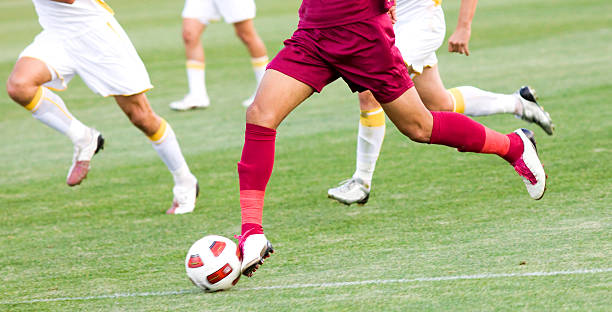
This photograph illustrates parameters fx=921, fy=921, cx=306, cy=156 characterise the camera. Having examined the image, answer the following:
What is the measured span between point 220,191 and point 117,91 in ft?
3.87

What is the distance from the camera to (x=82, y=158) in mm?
6465

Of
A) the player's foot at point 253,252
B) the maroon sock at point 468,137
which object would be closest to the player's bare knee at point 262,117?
the player's foot at point 253,252

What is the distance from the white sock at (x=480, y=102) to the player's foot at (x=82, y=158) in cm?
253

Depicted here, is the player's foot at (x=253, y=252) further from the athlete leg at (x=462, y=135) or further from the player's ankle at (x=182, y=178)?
the player's ankle at (x=182, y=178)

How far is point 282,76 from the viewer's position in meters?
4.54

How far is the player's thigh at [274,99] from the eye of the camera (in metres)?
4.48

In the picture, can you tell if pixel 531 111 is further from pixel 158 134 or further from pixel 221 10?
pixel 221 10

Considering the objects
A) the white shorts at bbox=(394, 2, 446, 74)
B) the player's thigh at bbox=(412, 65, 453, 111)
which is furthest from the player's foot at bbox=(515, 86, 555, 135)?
the white shorts at bbox=(394, 2, 446, 74)

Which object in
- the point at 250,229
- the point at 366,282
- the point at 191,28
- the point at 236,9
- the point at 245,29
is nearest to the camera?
the point at 366,282

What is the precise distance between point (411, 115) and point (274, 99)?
0.73 meters

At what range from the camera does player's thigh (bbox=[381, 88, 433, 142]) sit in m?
4.66

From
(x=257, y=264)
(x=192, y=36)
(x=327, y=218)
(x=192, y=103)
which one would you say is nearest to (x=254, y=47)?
(x=192, y=36)

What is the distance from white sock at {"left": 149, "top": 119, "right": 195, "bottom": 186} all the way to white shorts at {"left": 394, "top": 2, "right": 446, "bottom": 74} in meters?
1.70

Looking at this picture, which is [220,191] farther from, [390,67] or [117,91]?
[390,67]
